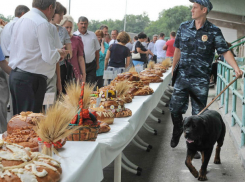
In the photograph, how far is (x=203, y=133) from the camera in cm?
411

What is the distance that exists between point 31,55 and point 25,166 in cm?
223

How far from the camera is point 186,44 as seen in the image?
5.07m

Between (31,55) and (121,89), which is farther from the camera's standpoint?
(121,89)

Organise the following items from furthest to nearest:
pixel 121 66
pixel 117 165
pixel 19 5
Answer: pixel 121 66
pixel 19 5
pixel 117 165

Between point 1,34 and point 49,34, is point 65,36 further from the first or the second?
point 49,34

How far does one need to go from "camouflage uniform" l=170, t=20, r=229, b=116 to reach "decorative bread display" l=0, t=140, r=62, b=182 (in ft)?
11.2

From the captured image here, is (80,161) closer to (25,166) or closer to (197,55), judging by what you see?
(25,166)

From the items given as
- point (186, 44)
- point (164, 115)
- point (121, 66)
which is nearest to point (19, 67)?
point (186, 44)

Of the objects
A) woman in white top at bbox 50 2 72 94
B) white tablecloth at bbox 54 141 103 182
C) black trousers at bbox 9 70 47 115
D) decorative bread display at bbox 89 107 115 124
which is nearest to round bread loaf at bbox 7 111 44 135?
white tablecloth at bbox 54 141 103 182

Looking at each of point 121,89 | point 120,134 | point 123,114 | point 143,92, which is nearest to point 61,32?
point 143,92

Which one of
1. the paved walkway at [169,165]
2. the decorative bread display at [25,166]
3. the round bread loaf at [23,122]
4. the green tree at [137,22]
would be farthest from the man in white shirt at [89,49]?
the green tree at [137,22]

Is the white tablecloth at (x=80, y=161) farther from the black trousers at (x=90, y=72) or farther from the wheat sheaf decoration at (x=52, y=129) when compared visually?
the black trousers at (x=90, y=72)

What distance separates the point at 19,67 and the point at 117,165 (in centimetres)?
139

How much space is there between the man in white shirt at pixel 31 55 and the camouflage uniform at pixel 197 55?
6.21 feet
